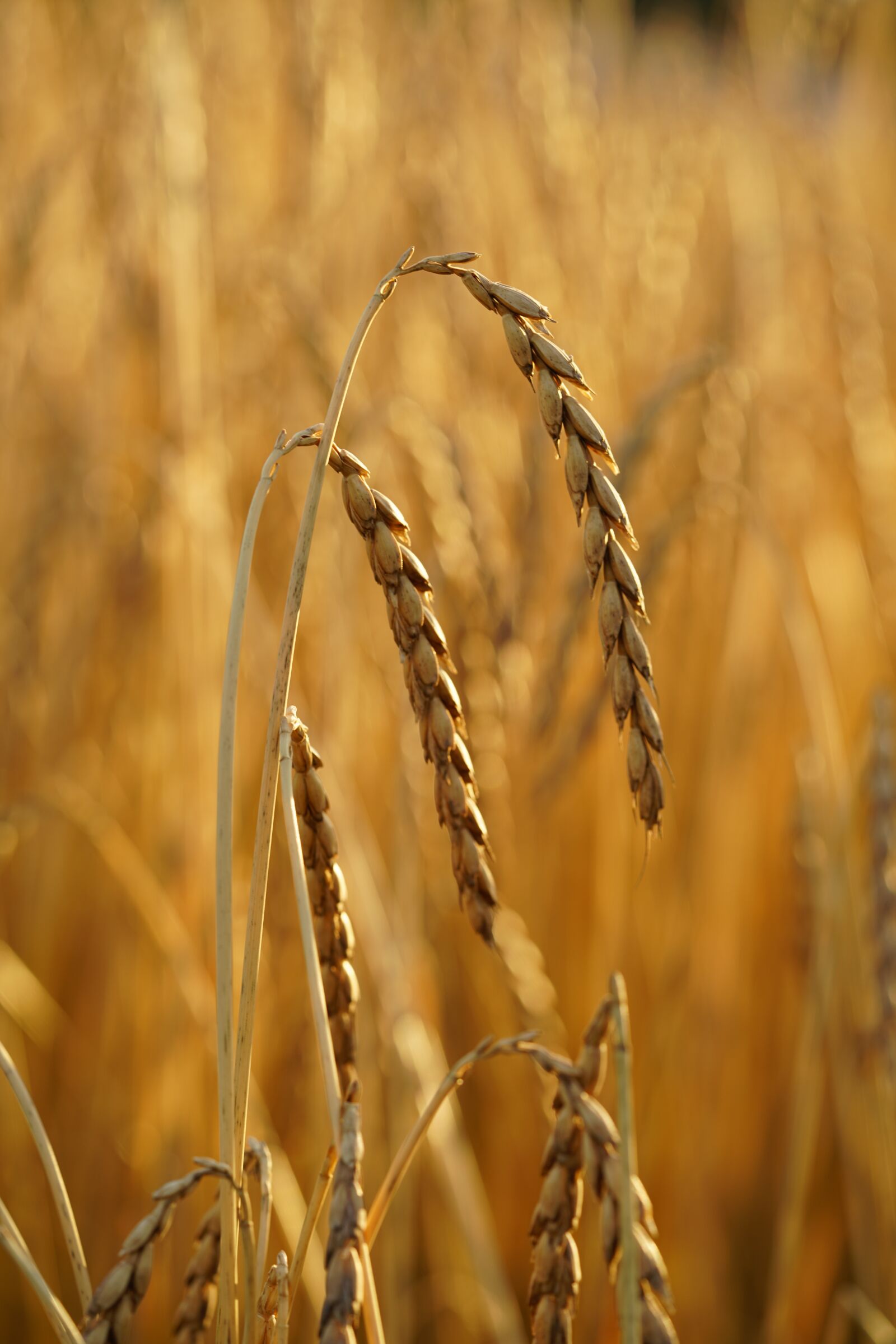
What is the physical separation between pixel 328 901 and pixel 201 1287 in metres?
0.14

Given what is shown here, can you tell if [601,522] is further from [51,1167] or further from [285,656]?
[51,1167]

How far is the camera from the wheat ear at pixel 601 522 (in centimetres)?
29

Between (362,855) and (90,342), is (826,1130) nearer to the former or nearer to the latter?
(362,855)

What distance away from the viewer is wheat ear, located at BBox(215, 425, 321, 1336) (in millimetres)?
306

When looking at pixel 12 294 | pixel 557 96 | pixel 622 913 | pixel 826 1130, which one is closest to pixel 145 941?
pixel 622 913

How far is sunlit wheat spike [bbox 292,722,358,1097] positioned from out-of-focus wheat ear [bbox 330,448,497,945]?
4 cm

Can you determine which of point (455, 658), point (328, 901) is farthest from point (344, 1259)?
point (455, 658)

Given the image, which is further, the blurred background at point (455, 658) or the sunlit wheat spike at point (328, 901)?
the blurred background at point (455, 658)

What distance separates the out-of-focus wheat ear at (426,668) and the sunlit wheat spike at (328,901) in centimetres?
4

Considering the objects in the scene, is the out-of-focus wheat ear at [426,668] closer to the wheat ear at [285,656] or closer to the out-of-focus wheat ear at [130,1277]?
the wheat ear at [285,656]

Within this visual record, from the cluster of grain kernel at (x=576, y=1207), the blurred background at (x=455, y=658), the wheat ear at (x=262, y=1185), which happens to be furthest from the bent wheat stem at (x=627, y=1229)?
the blurred background at (x=455, y=658)

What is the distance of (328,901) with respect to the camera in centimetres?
35

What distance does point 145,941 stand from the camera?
90cm

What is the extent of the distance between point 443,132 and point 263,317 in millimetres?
297
